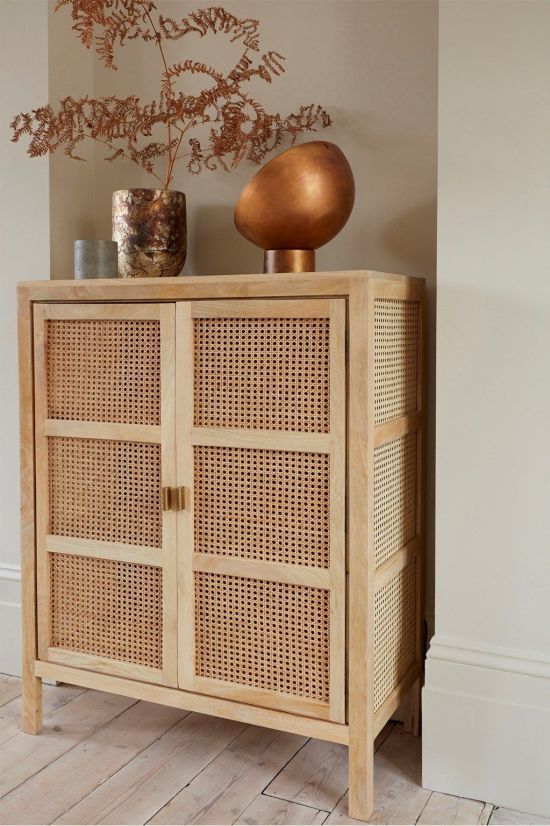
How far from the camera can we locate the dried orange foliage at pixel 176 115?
7.20 feet

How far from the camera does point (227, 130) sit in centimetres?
222

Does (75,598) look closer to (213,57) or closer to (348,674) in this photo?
(348,674)

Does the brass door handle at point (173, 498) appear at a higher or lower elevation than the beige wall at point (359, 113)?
lower

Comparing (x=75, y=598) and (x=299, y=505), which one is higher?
(x=299, y=505)

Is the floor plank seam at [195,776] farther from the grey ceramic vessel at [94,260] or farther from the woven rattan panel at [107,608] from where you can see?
the grey ceramic vessel at [94,260]

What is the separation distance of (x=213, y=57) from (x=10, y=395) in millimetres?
1149

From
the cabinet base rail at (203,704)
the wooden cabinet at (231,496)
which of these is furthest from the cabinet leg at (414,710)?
the cabinet base rail at (203,704)

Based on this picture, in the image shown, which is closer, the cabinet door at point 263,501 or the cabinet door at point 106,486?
the cabinet door at point 263,501

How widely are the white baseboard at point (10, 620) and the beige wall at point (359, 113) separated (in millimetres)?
926

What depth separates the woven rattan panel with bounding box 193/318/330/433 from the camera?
1861 millimetres

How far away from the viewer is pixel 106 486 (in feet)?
7.02

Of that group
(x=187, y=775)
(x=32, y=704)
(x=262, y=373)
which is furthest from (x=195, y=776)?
(x=262, y=373)

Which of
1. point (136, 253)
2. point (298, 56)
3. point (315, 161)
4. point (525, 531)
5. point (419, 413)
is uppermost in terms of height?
point (298, 56)

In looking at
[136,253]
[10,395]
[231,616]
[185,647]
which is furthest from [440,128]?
[10,395]
